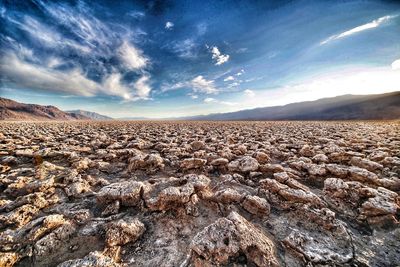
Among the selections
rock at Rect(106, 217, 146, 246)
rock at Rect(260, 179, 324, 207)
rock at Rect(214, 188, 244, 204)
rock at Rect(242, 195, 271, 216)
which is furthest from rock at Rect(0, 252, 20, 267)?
rock at Rect(260, 179, 324, 207)

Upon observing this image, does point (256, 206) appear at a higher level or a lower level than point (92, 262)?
lower

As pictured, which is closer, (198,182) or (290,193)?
(290,193)

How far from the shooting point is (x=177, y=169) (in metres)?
3.99

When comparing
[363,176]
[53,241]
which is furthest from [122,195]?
[363,176]

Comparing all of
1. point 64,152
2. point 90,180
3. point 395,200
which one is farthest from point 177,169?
point 395,200

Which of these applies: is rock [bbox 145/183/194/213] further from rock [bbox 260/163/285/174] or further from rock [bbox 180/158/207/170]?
rock [bbox 260/163/285/174]

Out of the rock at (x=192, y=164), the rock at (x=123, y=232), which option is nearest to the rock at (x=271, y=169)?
the rock at (x=192, y=164)

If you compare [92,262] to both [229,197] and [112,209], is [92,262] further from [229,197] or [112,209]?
[229,197]

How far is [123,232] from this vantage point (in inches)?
75.3

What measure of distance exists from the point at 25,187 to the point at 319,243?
4.27 metres

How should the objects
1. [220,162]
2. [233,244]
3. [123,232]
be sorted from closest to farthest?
[233,244] < [123,232] < [220,162]

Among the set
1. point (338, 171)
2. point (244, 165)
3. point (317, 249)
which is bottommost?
point (317, 249)

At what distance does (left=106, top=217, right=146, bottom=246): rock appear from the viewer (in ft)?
6.03

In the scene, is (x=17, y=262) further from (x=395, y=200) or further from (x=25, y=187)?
(x=395, y=200)
